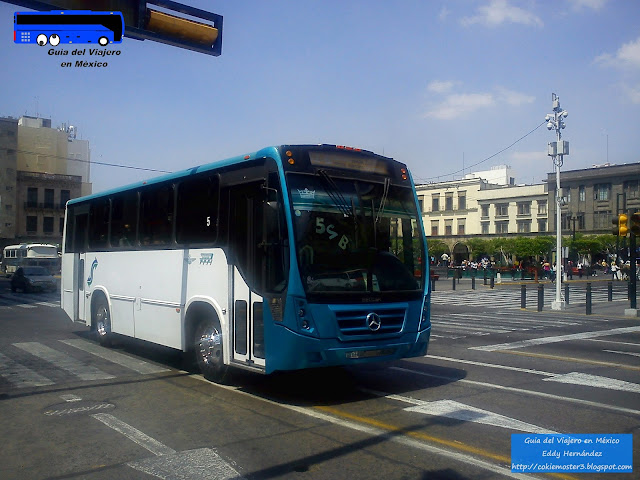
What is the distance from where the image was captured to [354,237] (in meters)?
8.07

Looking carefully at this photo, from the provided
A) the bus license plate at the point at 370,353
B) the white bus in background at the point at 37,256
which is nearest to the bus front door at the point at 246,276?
the bus license plate at the point at 370,353

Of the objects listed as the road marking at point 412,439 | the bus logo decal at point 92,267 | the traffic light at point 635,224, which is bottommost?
the road marking at point 412,439

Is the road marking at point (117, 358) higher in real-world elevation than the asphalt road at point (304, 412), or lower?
lower

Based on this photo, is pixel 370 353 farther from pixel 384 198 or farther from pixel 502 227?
pixel 502 227

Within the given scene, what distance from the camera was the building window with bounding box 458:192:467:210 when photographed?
290ft

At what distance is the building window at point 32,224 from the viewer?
2876 inches

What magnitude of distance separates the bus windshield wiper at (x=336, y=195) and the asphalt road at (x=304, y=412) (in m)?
2.48

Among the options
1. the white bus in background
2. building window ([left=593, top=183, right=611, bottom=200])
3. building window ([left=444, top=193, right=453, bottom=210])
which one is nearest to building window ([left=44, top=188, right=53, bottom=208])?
the white bus in background

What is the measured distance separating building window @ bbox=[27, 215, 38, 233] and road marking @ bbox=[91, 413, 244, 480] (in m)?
74.0

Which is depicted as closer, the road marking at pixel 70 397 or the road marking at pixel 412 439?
the road marking at pixel 412 439

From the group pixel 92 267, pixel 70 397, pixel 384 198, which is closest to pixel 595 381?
pixel 384 198

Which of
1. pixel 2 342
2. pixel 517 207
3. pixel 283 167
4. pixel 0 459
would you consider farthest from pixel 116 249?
pixel 517 207

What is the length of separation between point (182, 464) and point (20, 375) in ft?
18.5

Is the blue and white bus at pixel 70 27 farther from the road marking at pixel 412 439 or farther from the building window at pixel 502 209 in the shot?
the building window at pixel 502 209
